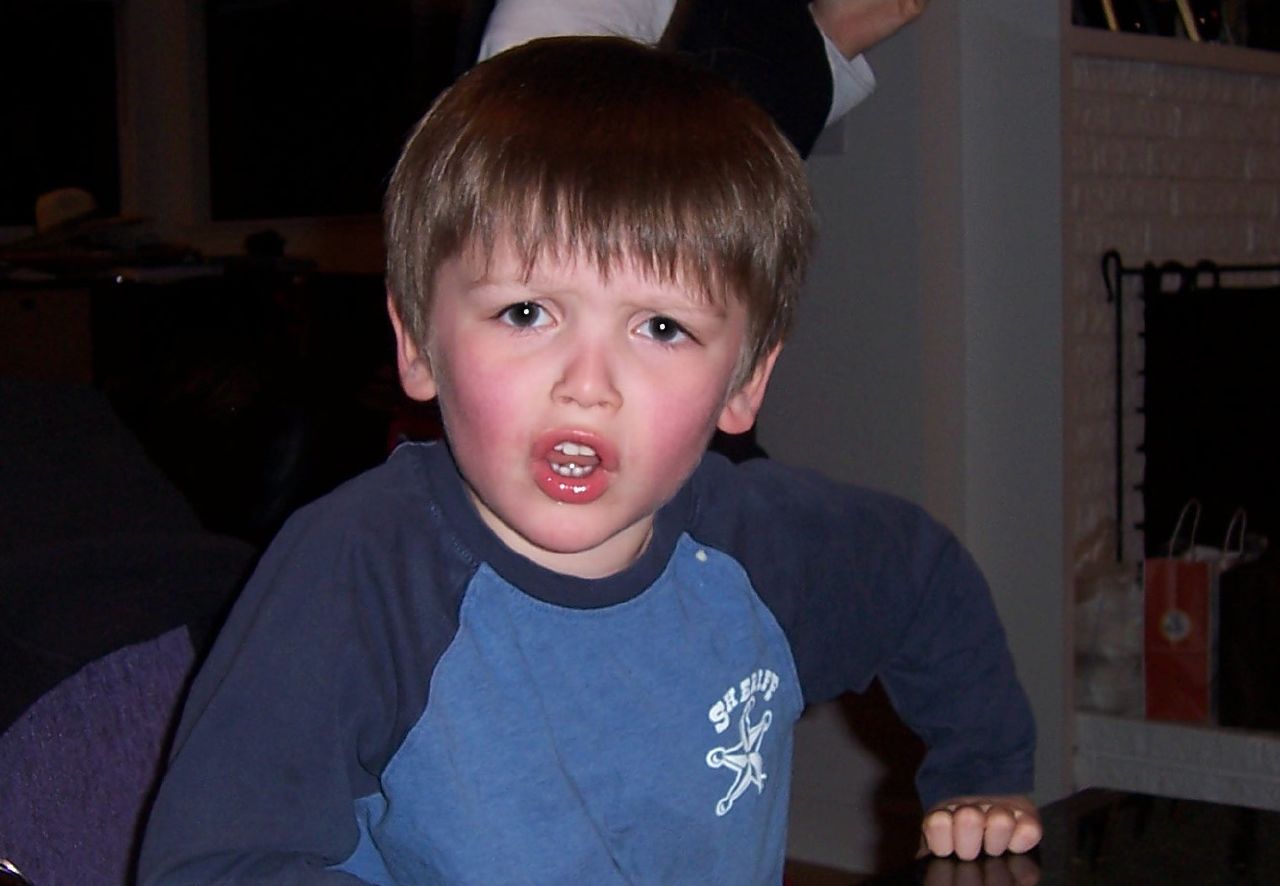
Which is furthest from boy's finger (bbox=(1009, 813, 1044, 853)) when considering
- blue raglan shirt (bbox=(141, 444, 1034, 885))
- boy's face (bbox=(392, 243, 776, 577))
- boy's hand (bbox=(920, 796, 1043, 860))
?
boy's face (bbox=(392, 243, 776, 577))

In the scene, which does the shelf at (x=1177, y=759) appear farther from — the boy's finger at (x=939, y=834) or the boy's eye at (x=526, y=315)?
the boy's eye at (x=526, y=315)

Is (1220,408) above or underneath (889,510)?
underneath

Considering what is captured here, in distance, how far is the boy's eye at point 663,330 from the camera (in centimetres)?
88

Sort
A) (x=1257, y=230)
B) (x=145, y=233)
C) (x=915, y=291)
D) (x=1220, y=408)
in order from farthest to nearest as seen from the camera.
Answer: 1. (x=145, y=233)
2. (x=1257, y=230)
3. (x=1220, y=408)
4. (x=915, y=291)

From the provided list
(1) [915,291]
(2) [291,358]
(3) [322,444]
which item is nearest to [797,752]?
(1) [915,291]

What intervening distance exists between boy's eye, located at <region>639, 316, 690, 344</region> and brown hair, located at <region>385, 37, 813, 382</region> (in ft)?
0.08

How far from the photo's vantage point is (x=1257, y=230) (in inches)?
127

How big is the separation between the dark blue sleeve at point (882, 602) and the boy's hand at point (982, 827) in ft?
0.28

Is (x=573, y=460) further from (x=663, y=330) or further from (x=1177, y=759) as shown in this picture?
(x=1177, y=759)

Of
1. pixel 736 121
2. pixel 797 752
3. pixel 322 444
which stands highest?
pixel 736 121

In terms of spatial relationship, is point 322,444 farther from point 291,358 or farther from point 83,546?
point 291,358

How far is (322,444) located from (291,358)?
2023 millimetres

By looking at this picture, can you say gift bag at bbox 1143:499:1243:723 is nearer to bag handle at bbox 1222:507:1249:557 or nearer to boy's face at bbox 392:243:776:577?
bag handle at bbox 1222:507:1249:557

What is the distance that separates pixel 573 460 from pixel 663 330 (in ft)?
0.31
